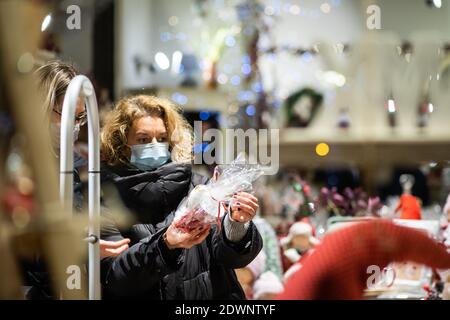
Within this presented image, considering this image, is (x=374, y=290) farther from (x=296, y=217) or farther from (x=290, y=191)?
(x=290, y=191)

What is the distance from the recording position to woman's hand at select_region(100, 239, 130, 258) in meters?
1.78

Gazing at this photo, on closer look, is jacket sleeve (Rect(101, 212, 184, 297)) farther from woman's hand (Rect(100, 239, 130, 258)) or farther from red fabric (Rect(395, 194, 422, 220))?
red fabric (Rect(395, 194, 422, 220))

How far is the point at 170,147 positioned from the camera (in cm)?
191

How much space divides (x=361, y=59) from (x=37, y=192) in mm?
2663

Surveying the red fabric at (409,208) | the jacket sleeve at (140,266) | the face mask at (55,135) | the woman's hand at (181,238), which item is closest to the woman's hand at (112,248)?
the jacket sleeve at (140,266)

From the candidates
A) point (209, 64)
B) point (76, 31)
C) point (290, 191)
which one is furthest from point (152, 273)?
point (209, 64)

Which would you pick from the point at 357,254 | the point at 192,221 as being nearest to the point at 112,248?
the point at 192,221

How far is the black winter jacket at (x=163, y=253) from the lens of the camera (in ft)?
5.67

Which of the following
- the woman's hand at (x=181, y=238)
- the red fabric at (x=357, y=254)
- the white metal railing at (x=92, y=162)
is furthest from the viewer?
the woman's hand at (x=181, y=238)

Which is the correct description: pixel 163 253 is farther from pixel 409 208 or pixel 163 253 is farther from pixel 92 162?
pixel 409 208

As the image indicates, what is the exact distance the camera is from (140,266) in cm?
172

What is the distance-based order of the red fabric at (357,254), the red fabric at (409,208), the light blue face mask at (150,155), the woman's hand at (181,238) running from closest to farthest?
1. the red fabric at (357,254)
2. the woman's hand at (181,238)
3. the light blue face mask at (150,155)
4. the red fabric at (409,208)

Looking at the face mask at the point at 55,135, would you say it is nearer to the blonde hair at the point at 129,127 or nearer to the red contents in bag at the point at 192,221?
the blonde hair at the point at 129,127

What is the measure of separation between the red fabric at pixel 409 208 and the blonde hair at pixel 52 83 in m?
1.29
